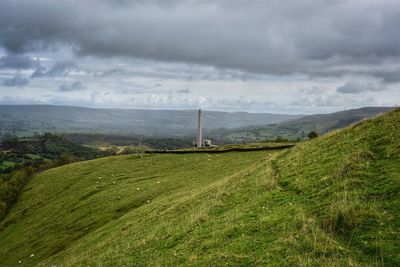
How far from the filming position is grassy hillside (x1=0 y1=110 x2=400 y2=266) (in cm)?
1334

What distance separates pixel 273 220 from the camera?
Result: 16.5 meters

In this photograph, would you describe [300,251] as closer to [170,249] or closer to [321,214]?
[321,214]

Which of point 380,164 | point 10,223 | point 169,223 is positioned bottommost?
point 10,223

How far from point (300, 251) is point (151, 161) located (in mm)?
51465

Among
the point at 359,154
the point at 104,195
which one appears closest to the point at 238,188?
the point at 359,154

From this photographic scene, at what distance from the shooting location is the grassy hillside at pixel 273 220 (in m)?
13.3

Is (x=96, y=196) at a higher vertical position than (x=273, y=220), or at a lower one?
lower

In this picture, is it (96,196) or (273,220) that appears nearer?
(273,220)

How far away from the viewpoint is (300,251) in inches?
519

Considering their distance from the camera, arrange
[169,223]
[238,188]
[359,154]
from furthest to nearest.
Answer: [238,188]
[169,223]
[359,154]

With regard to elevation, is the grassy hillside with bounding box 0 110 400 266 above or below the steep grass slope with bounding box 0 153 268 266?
above

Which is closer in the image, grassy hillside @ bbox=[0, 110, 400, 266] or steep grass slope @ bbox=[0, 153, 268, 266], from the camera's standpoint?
grassy hillside @ bbox=[0, 110, 400, 266]

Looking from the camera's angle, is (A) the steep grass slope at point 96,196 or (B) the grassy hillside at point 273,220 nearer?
(B) the grassy hillside at point 273,220

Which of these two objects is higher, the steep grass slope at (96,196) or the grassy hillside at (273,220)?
the grassy hillside at (273,220)
